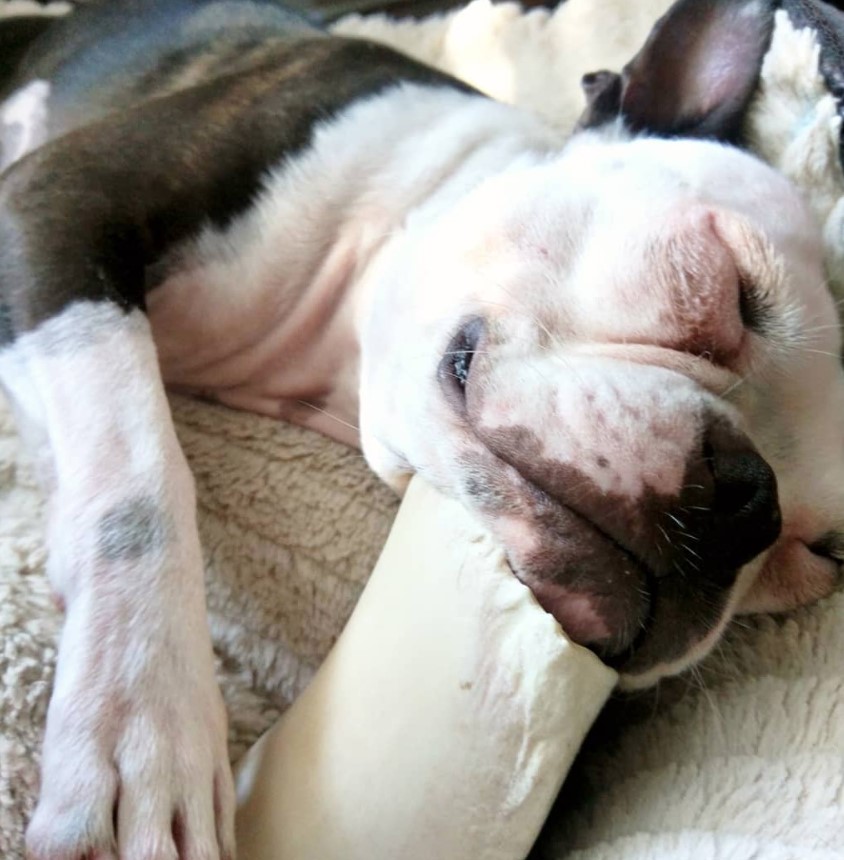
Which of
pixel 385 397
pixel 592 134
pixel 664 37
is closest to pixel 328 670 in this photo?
pixel 385 397

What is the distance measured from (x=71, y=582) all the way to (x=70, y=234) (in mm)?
449

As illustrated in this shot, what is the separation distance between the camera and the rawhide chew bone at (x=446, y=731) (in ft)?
2.96

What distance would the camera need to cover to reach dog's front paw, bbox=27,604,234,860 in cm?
89

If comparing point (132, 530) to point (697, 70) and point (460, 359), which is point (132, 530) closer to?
point (460, 359)

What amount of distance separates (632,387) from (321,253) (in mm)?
645

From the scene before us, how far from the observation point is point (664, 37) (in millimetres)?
1506

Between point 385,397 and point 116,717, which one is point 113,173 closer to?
point 385,397

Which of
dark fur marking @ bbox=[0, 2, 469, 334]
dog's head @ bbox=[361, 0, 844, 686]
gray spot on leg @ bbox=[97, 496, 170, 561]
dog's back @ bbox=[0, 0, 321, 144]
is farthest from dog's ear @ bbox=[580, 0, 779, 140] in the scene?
gray spot on leg @ bbox=[97, 496, 170, 561]

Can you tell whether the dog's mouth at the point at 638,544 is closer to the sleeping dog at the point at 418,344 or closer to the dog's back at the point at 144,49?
the sleeping dog at the point at 418,344

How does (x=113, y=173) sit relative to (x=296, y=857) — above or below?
above

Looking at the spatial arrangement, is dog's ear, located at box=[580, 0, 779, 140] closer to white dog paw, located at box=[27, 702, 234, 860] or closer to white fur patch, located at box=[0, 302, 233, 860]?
white fur patch, located at box=[0, 302, 233, 860]

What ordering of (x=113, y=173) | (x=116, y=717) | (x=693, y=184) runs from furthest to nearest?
(x=113, y=173) → (x=693, y=184) → (x=116, y=717)

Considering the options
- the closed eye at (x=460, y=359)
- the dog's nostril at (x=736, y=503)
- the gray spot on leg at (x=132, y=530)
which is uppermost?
the closed eye at (x=460, y=359)

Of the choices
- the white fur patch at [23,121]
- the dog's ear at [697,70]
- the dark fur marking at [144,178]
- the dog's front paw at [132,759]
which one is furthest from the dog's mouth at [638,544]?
the white fur patch at [23,121]
